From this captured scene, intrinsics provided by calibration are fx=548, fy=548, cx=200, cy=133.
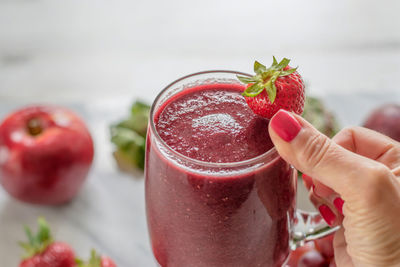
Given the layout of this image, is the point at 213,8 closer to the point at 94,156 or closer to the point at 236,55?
the point at 236,55

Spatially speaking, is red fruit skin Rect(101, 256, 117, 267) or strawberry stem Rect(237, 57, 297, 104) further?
red fruit skin Rect(101, 256, 117, 267)

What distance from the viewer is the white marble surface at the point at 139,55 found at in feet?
6.59

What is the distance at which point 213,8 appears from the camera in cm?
292

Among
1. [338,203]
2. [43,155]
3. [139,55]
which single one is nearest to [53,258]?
[43,155]

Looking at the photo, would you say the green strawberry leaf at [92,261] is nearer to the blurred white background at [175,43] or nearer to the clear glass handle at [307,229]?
the clear glass handle at [307,229]

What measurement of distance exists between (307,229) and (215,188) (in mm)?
407

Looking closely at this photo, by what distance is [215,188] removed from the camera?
107cm

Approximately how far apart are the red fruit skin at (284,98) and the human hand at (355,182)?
5cm

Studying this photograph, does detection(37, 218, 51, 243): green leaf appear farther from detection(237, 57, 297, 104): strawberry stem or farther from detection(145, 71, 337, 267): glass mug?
detection(237, 57, 297, 104): strawberry stem

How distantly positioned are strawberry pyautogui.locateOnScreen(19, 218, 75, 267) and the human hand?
3.17ft

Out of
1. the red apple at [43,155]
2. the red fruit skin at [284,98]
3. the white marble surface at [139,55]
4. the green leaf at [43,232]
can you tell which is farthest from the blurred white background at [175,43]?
the red fruit skin at [284,98]

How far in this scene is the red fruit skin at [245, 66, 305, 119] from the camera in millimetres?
1050

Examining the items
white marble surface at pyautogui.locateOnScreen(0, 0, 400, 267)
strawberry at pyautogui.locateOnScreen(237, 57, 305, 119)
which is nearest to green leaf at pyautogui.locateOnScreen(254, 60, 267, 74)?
strawberry at pyautogui.locateOnScreen(237, 57, 305, 119)

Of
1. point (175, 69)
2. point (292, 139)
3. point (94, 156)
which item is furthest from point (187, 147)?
point (175, 69)
